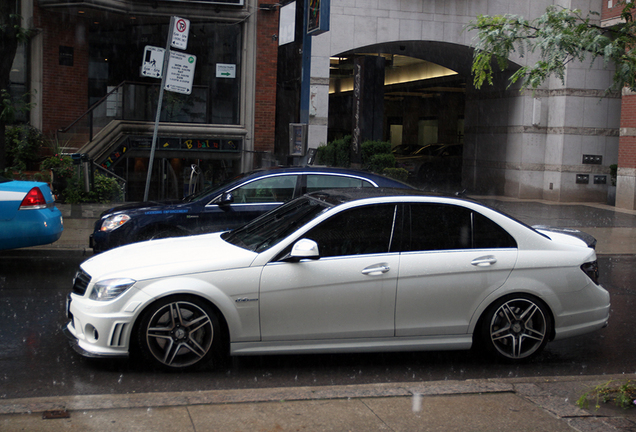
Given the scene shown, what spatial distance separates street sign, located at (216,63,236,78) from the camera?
19.6 meters

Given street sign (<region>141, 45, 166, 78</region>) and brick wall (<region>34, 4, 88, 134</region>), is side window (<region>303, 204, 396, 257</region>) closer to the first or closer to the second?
street sign (<region>141, 45, 166, 78</region>)

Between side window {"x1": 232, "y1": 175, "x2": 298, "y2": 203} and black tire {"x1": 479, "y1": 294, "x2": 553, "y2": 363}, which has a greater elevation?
side window {"x1": 232, "y1": 175, "x2": 298, "y2": 203}

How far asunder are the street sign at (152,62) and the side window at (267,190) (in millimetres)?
4795

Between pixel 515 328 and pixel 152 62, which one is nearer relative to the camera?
pixel 515 328

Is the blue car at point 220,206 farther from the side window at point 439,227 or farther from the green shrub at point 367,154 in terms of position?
the green shrub at point 367,154

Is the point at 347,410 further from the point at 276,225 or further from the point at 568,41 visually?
the point at 568,41

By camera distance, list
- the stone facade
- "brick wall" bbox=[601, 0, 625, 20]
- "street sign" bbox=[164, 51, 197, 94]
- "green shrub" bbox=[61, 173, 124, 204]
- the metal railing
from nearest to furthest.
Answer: "street sign" bbox=[164, 51, 197, 94] < "green shrub" bbox=[61, 173, 124, 204] < the metal railing < "brick wall" bbox=[601, 0, 625, 20] < the stone facade

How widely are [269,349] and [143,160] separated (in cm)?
1468

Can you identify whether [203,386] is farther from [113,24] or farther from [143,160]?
[113,24]

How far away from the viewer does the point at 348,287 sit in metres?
5.50

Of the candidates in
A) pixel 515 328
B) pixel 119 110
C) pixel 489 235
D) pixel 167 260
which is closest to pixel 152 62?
pixel 119 110

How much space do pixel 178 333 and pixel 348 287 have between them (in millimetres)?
1371

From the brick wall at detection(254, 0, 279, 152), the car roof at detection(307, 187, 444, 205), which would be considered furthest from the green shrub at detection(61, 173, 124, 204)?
the car roof at detection(307, 187, 444, 205)

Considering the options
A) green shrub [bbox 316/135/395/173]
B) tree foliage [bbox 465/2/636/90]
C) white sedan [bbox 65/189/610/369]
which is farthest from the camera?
green shrub [bbox 316/135/395/173]
